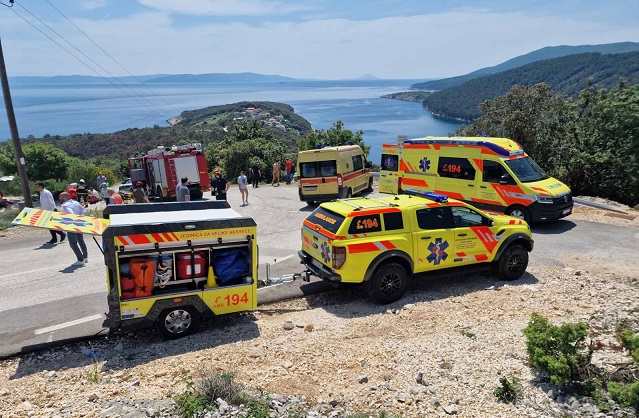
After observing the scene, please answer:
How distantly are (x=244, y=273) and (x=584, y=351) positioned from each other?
5.29 metres

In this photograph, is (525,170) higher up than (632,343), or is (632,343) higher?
(525,170)

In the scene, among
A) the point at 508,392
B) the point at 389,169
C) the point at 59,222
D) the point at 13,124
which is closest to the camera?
the point at 508,392

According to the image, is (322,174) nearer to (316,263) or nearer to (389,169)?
(389,169)

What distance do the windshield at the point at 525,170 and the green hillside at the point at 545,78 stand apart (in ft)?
335

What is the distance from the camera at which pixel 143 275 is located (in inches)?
281

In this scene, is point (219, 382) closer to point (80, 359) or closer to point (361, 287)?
point (80, 359)

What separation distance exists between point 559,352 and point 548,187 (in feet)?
29.6

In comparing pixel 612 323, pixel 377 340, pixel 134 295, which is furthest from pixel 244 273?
pixel 612 323

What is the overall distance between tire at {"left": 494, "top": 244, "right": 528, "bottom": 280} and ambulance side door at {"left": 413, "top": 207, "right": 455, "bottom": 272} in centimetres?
131

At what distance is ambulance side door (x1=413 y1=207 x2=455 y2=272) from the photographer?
8953 millimetres

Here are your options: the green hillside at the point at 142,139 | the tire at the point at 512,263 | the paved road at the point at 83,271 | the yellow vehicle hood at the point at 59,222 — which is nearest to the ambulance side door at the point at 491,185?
the paved road at the point at 83,271

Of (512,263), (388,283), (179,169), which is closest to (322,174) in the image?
(179,169)

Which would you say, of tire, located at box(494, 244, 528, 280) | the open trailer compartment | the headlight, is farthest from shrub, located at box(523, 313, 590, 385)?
the headlight

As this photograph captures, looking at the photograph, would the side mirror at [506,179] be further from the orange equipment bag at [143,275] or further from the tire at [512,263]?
the orange equipment bag at [143,275]
